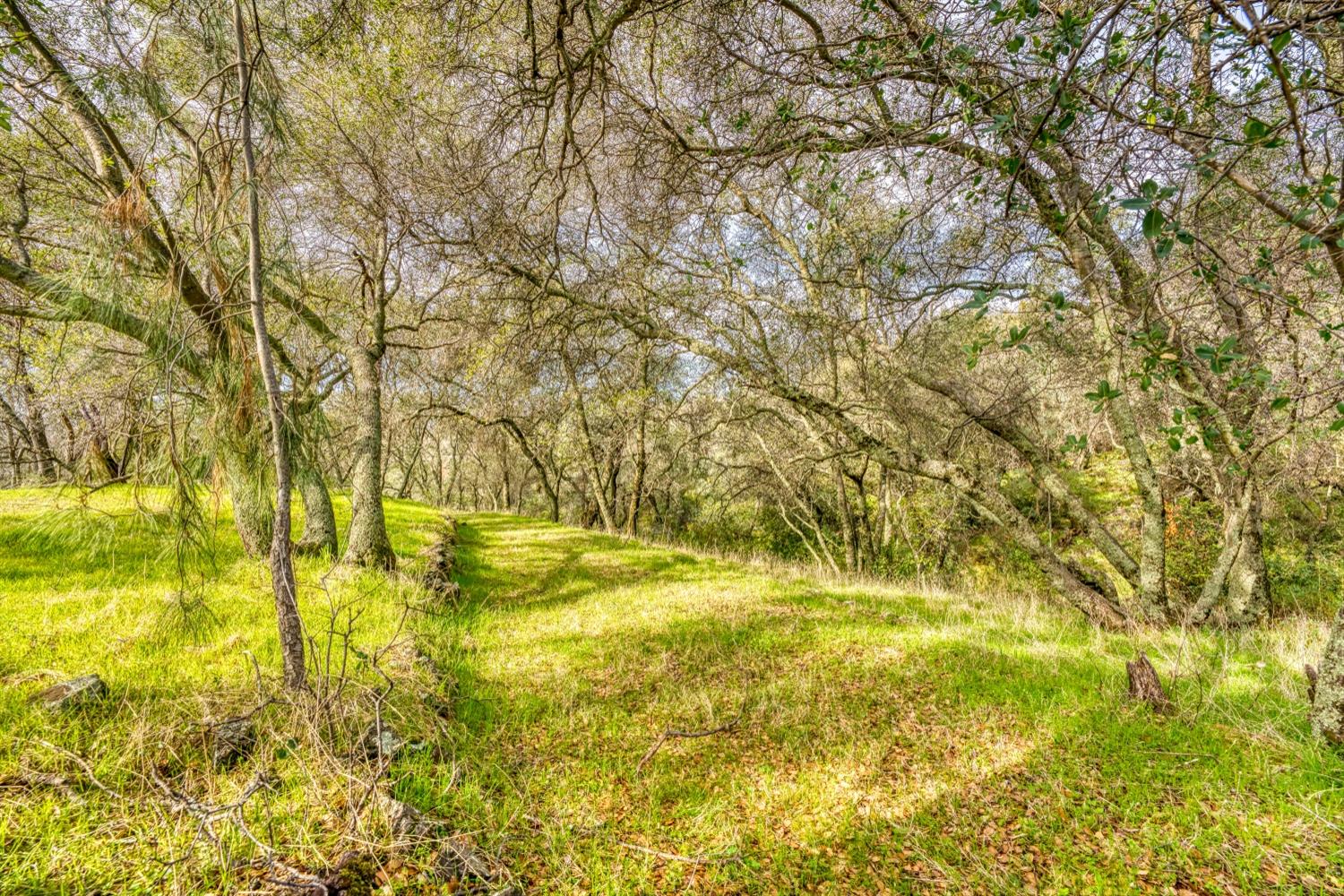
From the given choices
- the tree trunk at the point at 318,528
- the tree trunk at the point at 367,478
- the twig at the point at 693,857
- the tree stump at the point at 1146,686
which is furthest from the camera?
the tree trunk at the point at 318,528

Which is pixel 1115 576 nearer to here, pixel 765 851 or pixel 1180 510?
pixel 1180 510

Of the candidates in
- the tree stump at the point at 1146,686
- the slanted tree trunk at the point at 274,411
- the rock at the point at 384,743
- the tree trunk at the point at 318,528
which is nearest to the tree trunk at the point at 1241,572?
the tree stump at the point at 1146,686

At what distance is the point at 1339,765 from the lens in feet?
8.76

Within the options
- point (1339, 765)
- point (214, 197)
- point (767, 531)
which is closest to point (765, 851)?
point (1339, 765)

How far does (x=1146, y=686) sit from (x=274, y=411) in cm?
606

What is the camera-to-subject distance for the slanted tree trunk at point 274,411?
279 cm

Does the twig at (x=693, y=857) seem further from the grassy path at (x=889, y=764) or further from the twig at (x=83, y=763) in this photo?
the twig at (x=83, y=763)

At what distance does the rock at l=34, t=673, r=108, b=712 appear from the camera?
275cm

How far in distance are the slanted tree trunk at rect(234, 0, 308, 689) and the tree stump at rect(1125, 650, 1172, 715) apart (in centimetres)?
563

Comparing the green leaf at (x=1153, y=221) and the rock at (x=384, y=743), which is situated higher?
the green leaf at (x=1153, y=221)

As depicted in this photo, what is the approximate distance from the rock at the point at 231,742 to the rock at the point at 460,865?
1.36 meters

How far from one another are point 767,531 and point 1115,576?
10.3 meters

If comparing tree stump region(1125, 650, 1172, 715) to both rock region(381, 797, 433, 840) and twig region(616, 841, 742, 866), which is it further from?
rock region(381, 797, 433, 840)

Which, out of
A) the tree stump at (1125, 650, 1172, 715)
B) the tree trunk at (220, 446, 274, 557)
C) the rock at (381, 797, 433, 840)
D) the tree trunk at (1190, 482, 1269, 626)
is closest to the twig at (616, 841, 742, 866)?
the rock at (381, 797, 433, 840)
